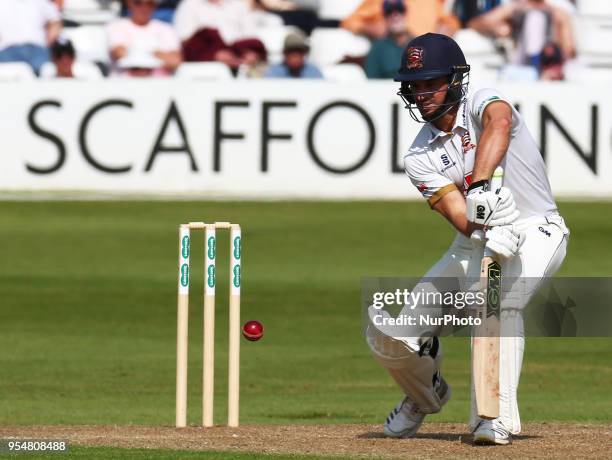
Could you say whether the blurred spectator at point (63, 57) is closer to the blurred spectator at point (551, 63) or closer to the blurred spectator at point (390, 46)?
the blurred spectator at point (390, 46)

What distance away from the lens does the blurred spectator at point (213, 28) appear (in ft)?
57.0

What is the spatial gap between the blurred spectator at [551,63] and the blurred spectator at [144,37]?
3828 mm

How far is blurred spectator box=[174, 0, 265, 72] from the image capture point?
57.0ft

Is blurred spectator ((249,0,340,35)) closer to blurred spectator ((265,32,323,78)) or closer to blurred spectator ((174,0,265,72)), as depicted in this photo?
blurred spectator ((174,0,265,72))

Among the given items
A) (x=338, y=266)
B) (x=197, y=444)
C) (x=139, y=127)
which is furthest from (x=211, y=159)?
(x=197, y=444)

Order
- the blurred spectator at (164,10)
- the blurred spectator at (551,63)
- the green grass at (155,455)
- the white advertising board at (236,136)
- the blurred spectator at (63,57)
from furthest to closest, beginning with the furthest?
the blurred spectator at (164,10), the blurred spectator at (551,63), the blurred spectator at (63,57), the white advertising board at (236,136), the green grass at (155,455)

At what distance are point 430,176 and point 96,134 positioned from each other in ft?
32.3

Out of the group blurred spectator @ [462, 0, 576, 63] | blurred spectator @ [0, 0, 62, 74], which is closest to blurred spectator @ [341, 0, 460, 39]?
blurred spectator @ [462, 0, 576, 63]

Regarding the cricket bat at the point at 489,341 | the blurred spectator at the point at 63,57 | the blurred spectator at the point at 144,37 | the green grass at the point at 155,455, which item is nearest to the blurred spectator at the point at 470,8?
the blurred spectator at the point at 144,37

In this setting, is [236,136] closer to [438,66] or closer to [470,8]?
[470,8]

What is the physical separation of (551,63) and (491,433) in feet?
35.7

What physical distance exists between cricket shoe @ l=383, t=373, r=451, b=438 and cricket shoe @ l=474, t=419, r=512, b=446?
0.58 metres

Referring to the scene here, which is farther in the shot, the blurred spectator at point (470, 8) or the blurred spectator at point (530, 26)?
the blurred spectator at point (470, 8)

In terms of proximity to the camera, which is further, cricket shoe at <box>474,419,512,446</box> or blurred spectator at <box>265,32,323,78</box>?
blurred spectator at <box>265,32,323,78</box>
